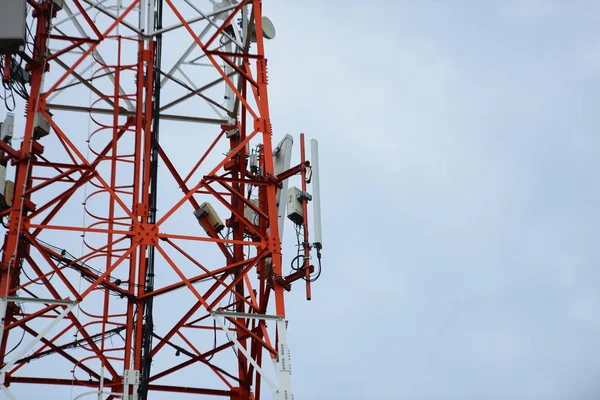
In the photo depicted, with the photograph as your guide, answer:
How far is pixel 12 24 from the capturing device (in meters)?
26.2

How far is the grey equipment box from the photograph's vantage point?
26094 mm

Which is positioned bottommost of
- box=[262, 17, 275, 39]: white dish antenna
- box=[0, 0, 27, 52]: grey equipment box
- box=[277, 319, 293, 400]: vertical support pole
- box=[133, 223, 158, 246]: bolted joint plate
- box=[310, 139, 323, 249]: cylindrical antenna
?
box=[277, 319, 293, 400]: vertical support pole

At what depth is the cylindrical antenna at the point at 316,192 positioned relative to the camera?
26714 mm

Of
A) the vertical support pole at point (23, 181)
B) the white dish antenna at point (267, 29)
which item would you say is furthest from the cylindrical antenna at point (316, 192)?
the vertical support pole at point (23, 181)

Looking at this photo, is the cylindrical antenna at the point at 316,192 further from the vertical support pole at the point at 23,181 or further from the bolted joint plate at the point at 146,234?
the vertical support pole at the point at 23,181

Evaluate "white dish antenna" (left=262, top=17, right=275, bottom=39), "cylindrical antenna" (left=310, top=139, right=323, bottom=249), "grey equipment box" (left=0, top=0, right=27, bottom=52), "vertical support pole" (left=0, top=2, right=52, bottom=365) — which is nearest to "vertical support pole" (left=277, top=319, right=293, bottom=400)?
"cylindrical antenna" (left=310, top=139, right=323, bottom=249)

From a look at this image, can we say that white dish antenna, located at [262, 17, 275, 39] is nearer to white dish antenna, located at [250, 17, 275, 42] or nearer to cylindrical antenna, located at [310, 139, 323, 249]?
white dish antenna, located at [250, 17, 275, 42]

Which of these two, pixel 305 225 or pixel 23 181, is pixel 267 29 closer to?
pixel 305 225

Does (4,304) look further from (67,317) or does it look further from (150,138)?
(150,138)

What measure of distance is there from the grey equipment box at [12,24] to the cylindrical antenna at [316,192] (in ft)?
25.7

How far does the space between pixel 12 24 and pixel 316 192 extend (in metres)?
8.66

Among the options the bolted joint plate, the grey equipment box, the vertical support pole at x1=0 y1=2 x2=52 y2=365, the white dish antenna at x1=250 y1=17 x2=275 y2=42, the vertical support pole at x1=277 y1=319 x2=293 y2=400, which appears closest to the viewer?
the vertical support pole at x1=277 y1=319 x2=293 y2=400

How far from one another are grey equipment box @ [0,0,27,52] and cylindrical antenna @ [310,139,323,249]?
783 cm

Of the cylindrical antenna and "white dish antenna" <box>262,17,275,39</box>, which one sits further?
"white dish antenna" <box>262,17,275,39</box>
